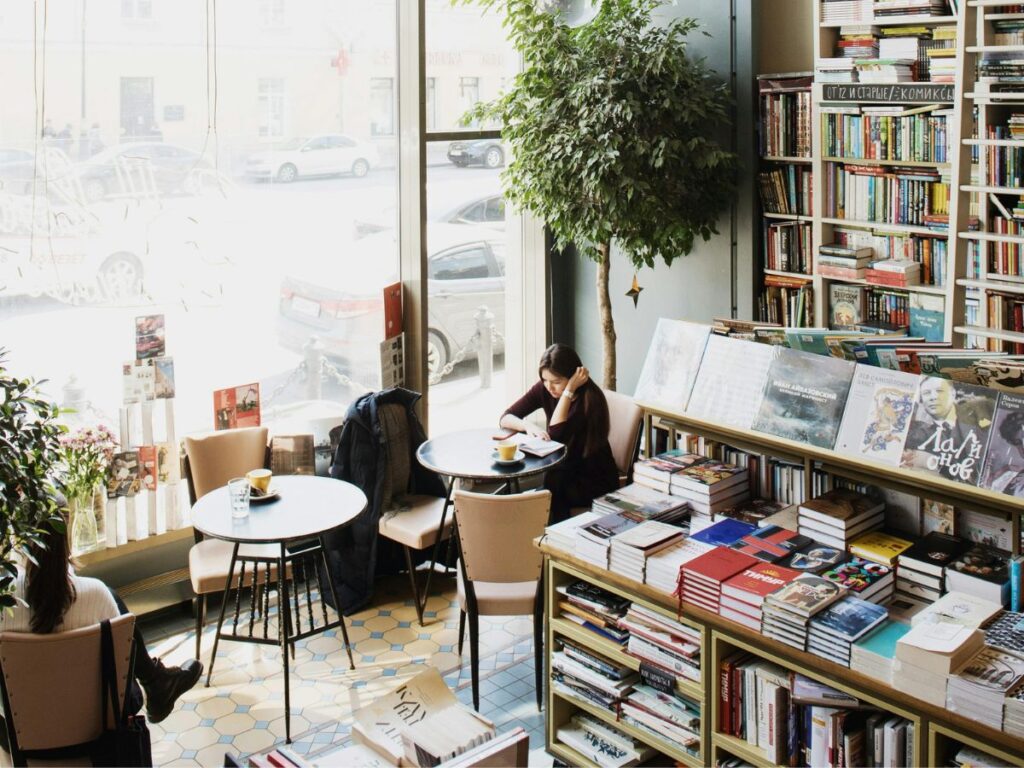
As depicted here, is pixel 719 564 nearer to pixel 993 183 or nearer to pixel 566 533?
pixel 566 533

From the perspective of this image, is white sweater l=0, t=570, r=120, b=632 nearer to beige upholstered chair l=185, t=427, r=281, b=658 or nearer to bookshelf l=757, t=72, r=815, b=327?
beige upholstered chair l=185, t=427, r=281, b=658

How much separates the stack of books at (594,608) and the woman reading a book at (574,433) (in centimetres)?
141

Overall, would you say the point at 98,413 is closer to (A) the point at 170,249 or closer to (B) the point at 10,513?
(A) the point at 170,249

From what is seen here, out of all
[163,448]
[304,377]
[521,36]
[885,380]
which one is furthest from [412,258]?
[885,380]

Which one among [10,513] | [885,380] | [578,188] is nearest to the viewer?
[10,513]

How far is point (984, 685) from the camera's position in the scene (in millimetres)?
2867

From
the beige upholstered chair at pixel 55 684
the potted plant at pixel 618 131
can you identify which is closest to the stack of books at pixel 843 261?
the potted plant at pixel 618 131

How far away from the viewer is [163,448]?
5.36 meters

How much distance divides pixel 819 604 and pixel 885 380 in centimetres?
78

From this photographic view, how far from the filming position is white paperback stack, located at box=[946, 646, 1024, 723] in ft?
9.34

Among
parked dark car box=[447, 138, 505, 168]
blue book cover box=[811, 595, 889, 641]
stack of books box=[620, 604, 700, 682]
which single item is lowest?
stack of books box=[620, 604, 700, 682]

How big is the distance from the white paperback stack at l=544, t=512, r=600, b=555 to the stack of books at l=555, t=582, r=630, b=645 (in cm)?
16

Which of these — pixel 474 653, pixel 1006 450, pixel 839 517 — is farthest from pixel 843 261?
pixel 474 653

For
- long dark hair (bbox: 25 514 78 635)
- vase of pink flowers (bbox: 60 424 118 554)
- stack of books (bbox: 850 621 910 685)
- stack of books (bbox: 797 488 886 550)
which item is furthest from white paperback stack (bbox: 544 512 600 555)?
vase of pink flowers (bbox: 60 424 118 554)
